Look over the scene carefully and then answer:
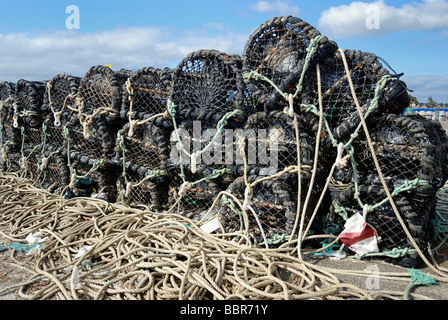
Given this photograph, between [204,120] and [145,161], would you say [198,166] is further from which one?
[145,161]

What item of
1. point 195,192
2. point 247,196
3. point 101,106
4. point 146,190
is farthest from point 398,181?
point 101,106

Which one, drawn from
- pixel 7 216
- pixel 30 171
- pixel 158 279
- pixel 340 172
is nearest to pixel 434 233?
pixel 340 172

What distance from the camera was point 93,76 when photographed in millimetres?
3465

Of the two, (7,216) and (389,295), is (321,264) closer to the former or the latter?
(389,295)

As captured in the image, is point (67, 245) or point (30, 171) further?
point (30, 171)

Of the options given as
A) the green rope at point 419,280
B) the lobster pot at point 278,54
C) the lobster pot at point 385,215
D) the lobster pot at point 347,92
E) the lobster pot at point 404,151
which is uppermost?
the lobster pot at point 278,54

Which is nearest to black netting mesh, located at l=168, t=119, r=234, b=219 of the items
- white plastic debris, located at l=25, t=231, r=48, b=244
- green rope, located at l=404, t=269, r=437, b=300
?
white plastic debris, located at l=25, t=231, r=48, b=244

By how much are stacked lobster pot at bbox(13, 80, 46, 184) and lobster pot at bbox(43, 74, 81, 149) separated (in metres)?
0.15

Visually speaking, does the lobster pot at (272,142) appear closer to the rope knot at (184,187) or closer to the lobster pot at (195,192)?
the lobster pot at (195,192)

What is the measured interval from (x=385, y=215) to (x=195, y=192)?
154 centimetres

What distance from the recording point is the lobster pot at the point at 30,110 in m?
4.28

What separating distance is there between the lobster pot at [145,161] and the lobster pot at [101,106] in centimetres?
21

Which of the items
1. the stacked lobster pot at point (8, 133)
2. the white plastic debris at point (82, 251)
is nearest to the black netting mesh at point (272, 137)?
the white plastic debris at point (82, 251)
